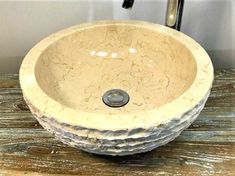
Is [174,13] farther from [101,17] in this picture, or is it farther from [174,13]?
[101,17]

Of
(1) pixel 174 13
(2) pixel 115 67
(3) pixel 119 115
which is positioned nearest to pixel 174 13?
(1) pixel 174 13

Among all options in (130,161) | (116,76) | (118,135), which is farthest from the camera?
(116,76)

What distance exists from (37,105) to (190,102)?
0.27m

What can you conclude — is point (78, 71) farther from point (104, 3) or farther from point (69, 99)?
point (104, 3)

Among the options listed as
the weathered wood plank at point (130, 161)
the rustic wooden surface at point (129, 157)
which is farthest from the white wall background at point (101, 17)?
the weathered wood plank at point (130, 161)

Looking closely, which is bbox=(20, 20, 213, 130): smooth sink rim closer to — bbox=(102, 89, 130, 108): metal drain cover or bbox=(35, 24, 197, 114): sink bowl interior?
bbox=(35, 24, 197, 114): sink bowl interior

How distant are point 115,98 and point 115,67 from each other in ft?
0.29

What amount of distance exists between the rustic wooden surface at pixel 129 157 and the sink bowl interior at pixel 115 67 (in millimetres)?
103

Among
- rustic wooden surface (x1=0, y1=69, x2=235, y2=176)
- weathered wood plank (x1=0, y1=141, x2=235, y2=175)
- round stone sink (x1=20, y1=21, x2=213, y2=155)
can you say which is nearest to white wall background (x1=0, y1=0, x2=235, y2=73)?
round stone sink (x1=20, y1=21, x2=213, y2=155)

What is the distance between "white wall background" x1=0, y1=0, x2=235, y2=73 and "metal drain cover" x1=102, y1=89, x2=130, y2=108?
0.71 ft

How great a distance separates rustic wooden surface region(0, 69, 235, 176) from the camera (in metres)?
0.71

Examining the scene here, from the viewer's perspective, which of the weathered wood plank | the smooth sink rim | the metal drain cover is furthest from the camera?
the metal drain cover

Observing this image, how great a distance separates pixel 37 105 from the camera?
0.62 meters

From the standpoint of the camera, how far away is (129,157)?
0.75 m
